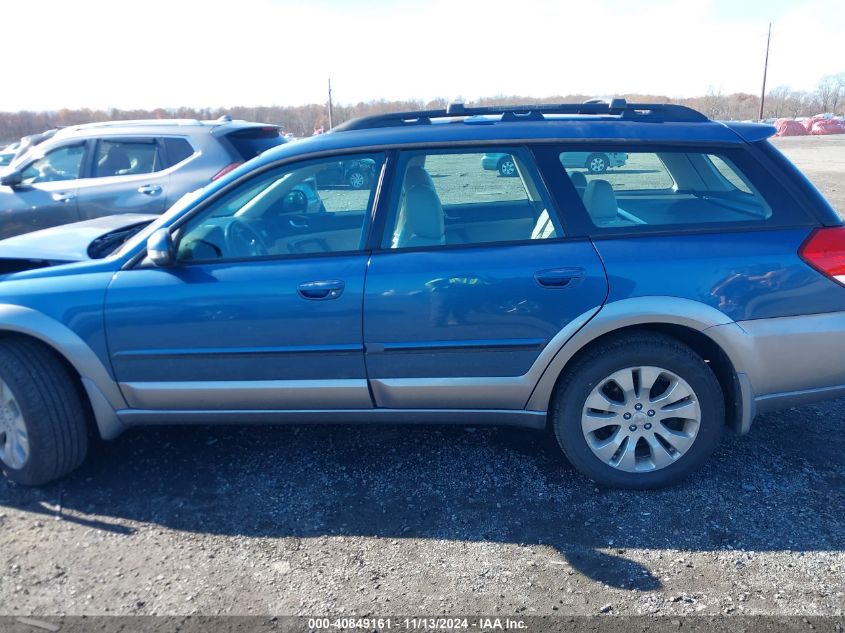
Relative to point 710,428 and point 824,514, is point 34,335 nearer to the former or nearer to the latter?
point 710,428

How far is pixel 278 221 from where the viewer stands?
136 inches

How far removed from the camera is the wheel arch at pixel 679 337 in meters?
3.05

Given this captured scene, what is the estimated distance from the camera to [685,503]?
3191mm

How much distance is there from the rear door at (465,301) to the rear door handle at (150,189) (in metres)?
4.40

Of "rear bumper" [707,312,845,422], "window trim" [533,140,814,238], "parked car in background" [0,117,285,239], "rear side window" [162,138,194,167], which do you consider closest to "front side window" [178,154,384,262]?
"window trim" [533,140,814,238]

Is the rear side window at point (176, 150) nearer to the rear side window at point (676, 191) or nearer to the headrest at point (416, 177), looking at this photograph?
the headrest at point (416, 177)

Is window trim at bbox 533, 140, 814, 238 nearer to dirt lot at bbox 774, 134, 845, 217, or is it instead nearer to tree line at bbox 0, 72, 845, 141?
dirt lot at bbox 774, 134, 845, 217

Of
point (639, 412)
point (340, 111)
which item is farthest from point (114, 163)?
point (340, 111)

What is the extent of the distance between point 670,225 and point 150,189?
17.7ft

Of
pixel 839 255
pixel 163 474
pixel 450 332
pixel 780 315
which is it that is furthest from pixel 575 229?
pixel 163 474

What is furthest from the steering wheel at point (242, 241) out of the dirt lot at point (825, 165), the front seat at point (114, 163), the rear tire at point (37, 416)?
the dirt lot at point (825, 165)

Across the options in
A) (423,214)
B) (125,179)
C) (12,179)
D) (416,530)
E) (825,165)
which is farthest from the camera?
(825,165)

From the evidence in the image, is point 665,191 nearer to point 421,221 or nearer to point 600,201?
point 600,201

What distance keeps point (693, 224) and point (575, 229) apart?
0.55 metres
